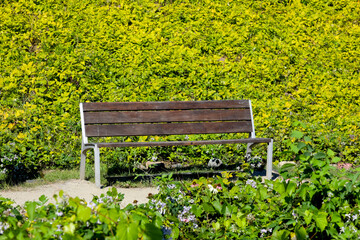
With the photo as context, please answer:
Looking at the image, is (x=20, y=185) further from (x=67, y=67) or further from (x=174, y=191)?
(x=174, y=191)

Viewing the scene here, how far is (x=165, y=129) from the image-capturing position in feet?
16.6

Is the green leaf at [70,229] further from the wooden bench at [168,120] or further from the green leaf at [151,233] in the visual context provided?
the wooden bench at [168,120]

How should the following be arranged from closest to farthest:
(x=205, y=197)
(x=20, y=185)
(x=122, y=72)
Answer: (x=205, y=197) → (x=20, y=185) → (x=122, y=72)

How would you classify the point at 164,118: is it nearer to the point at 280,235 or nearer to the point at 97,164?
the point at 97,164

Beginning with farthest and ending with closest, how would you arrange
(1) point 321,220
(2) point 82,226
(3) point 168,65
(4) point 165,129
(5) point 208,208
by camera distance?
(3) point 168,65, (4) point 165,129, (5) point 208,208, (1) point 321,220, (2) point 82,226

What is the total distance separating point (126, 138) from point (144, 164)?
376 millimetres

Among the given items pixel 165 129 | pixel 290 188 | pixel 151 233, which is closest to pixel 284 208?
pixel 290 188

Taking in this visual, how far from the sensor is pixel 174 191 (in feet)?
11.2

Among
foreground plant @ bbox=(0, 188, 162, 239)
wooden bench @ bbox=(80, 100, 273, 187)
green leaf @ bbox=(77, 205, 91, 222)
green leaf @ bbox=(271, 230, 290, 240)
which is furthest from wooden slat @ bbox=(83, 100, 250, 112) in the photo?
green leaf @ bbox=(77, 205, 91, 222)

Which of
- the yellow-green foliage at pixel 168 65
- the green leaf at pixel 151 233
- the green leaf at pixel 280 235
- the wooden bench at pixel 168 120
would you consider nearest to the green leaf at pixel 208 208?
the green leaf at pixel 280 235

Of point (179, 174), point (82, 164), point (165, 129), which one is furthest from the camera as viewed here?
point (179, 174)

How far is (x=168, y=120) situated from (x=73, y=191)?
1.24 meters

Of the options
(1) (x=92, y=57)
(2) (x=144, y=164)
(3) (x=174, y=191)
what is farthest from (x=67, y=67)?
(3) (x=174, y=191)

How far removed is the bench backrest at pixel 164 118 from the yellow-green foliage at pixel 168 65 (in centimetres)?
64
